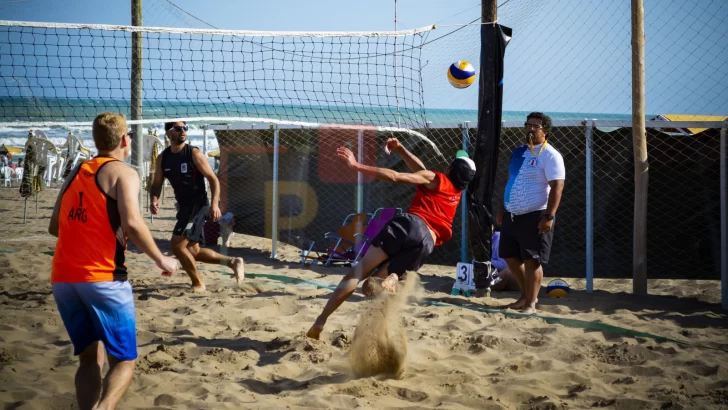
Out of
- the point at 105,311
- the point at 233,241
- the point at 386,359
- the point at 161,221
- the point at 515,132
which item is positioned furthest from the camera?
the point at 161,221

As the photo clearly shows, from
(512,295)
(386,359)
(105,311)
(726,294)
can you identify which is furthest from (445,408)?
(726,294)

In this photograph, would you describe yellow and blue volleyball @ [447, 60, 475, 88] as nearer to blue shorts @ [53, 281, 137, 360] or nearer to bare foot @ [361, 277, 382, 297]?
bare foot @ [361, 277, 382, 297]

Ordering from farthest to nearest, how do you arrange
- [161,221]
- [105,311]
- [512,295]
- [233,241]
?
[161,221] → [233,241] → [512,295] → [105,311]

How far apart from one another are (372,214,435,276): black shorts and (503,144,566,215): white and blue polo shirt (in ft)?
5.68

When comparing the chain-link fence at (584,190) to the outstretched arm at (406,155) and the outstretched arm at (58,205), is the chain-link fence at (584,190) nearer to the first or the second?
the outstretched arm at (406,155)

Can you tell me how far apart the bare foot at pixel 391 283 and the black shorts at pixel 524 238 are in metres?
1.94

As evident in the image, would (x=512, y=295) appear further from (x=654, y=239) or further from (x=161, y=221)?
(x=161, y=221)

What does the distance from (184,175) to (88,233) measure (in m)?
3.50

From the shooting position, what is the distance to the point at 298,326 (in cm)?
525

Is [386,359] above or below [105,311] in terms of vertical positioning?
below

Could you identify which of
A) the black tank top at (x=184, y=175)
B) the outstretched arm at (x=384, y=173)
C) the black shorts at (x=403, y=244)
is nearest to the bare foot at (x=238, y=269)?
the black tank top at (x=184, y=175)

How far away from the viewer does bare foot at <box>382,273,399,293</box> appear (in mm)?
4180

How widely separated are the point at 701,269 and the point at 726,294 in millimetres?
807

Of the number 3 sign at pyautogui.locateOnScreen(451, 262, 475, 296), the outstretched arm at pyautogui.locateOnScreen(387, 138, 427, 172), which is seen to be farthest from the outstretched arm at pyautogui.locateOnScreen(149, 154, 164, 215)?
the number 3 sign at pyautogui.locateOnScreen(451, 262, 475, 296)
